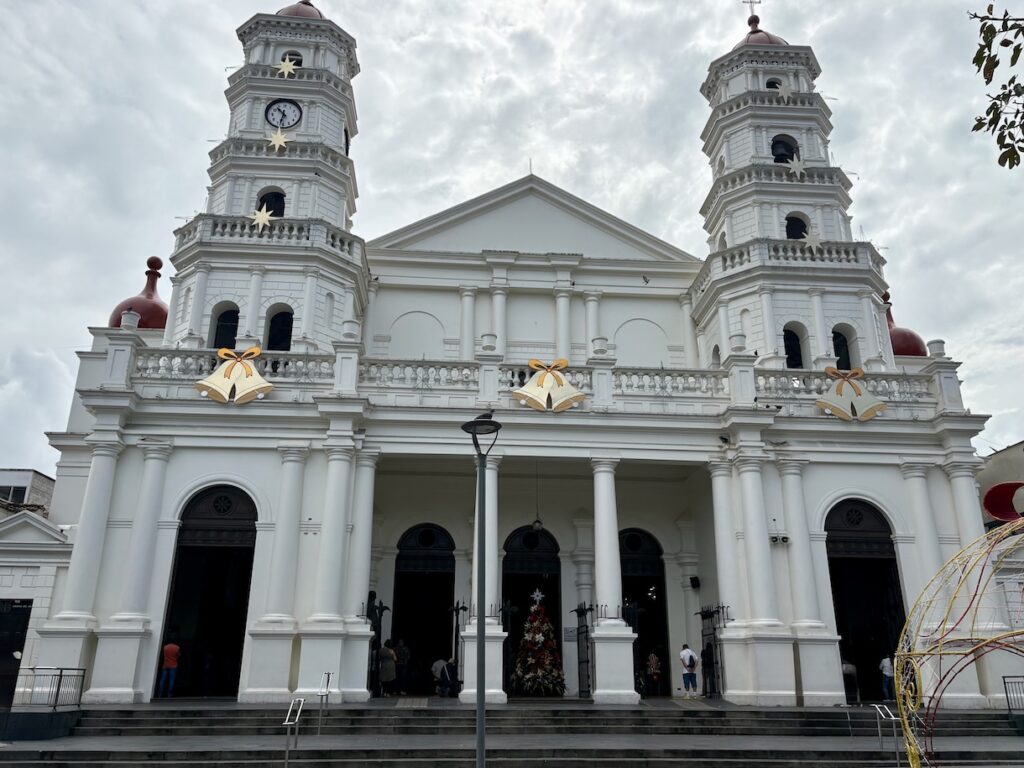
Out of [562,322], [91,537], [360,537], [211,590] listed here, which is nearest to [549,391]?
[360,537]

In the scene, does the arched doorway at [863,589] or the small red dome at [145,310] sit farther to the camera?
the small red dome at [145,310]

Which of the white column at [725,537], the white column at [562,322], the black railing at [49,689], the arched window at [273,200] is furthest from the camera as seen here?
the arched window at [273,200]

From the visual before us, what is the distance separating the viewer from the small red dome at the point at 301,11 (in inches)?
1160

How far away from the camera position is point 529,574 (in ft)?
77.4

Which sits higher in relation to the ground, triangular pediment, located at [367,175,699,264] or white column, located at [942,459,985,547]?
triangular pediment, located at [367,175,699,264]

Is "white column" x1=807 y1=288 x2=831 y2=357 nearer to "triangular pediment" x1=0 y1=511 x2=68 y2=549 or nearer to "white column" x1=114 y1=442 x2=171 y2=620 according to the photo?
"white column" x1=114 y1=442 x2=171 y2=620

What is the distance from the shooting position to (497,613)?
18812 millimetres

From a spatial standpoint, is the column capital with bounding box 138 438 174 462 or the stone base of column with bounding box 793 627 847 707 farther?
the column capital with bounding box 138 438 174 462

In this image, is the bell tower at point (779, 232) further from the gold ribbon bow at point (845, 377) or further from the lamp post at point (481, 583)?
the lamp post at point (481, 583)

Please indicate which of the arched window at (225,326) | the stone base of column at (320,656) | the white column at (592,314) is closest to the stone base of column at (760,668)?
the stone base of column at (320,656)

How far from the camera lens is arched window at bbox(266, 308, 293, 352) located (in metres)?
24.9

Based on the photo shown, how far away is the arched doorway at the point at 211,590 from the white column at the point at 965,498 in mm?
17399

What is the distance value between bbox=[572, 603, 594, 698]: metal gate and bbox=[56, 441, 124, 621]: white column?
38.6 ft

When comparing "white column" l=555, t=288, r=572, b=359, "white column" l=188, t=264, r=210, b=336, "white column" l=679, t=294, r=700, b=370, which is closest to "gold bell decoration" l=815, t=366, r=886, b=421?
"white column" l=679, t=294, r=700, b=370
